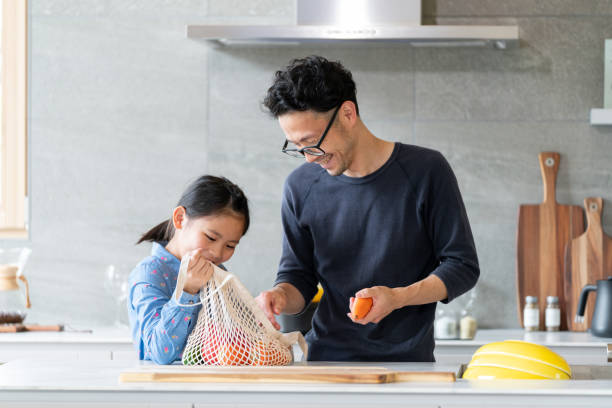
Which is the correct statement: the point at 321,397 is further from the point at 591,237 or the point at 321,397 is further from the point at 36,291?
the point at 36,291

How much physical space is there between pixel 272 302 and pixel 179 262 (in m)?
0.22

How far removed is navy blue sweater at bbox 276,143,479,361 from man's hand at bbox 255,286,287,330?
0.13m

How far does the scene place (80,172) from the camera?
130 inches

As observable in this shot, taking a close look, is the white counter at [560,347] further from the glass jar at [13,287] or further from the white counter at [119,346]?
the glass jar at [13,287]

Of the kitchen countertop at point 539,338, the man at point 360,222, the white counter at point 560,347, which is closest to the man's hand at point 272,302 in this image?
the man at point 360,222

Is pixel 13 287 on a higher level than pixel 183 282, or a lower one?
lower

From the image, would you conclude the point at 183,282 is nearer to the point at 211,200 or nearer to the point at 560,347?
the point at 211,200

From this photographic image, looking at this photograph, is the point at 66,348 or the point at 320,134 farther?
the point at 66,348

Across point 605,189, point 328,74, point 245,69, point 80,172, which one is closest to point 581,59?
point 605,189

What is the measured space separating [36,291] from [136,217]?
→ 51cm

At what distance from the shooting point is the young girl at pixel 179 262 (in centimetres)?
159

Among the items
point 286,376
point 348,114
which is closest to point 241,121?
point 348,114

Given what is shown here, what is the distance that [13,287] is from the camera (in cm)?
309

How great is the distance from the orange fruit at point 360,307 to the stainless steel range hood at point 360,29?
58.9 inches
